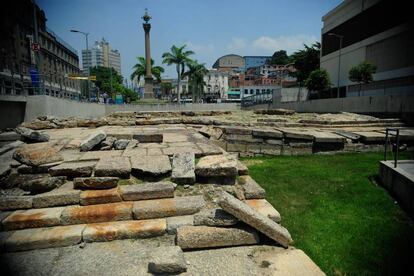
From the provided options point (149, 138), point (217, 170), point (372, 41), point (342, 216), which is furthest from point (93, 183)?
point (372, 41)

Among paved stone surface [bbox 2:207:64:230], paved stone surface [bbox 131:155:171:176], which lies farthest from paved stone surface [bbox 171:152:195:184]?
paved stone surface [bbox 2:207:64:230]

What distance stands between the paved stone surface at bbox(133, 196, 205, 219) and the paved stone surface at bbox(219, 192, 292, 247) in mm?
618

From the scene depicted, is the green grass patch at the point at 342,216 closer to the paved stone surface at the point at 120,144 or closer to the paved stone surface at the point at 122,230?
the paved stone surface at the point at 122,230

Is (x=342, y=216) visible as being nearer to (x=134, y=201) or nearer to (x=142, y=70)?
(x=134, y=201)

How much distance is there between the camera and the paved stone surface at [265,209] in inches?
129

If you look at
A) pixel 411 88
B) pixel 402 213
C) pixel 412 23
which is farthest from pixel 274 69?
pixel 402 213

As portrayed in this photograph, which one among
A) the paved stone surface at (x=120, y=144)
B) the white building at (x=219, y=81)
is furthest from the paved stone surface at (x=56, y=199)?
the white building at (x=219, y=81)

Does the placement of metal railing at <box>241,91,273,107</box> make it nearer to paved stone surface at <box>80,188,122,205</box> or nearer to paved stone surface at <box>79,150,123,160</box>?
paved stone surface at <box>79,150,123,160</box>

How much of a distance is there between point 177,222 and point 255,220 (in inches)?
34.5

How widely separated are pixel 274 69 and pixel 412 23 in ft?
236

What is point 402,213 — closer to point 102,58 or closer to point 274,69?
point 274,69

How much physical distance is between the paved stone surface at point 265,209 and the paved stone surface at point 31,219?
227 centimetres

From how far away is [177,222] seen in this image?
310 centimetres

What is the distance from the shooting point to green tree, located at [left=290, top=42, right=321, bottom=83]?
50.7 m
